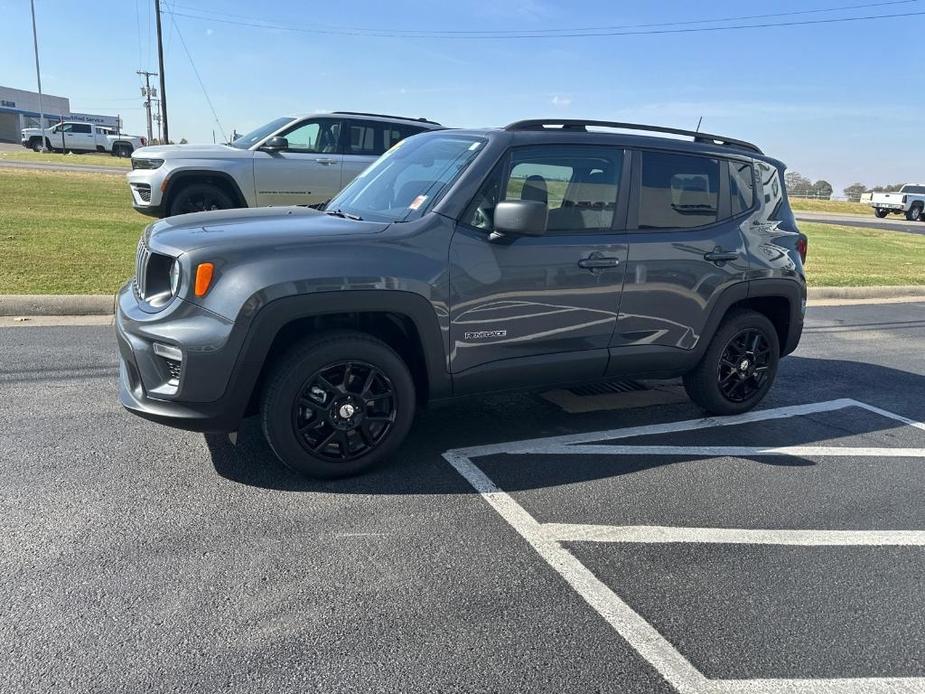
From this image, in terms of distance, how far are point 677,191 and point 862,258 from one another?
45.5 ft

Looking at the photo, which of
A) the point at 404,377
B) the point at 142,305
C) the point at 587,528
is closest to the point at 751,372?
the point at 587,528

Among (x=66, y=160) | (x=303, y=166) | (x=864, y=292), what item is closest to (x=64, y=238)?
(x=303, y=166)

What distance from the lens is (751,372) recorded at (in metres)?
5.31

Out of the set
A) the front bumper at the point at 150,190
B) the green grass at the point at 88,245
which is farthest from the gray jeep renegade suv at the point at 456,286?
the front bumper at the point at 150,190

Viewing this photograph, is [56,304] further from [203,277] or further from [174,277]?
[203,277]

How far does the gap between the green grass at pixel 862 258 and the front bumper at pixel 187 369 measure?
10.5m

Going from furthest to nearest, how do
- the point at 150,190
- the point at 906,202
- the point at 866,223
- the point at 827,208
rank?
the point at 827,208, the point at 906,202, the point at 866,223, the point at 150,190

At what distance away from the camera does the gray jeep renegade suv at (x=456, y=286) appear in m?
3.52

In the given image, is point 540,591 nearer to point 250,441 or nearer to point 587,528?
point 587,528

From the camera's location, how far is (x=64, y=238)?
1041cm

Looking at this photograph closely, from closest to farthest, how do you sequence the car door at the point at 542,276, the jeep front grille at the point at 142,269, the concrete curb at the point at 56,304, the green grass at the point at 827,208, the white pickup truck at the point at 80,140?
1. the jeep front grille at the point at 142,269
2. the car door at the point at 542,276
3. the concrete curb at the point at 56,304
4. the green grass at the point at 827,208
5. the white pickup truck at the point at 80,140

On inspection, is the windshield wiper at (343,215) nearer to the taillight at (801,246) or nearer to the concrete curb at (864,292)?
the taillight at (801,246)

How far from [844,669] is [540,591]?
112 cm

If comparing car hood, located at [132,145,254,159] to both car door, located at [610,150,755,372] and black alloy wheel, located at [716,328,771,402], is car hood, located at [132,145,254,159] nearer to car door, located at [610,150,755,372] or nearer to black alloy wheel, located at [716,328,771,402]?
car door, located at [610,150,755,372]
